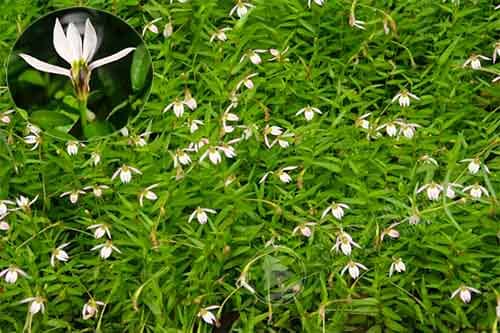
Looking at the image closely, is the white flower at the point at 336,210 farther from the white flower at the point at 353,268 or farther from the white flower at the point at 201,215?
the white flower at the point at 201,215

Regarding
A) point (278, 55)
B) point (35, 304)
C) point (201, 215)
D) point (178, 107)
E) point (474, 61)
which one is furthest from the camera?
point (278, 55)

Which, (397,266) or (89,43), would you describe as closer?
(397,266)

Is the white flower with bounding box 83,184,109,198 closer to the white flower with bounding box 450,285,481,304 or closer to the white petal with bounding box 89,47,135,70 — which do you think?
the white petal with bounding box 89,47,135,70

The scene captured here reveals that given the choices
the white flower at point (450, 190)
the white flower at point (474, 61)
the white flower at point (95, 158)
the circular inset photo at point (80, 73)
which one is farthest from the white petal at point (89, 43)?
the white flower at point (474, 61)

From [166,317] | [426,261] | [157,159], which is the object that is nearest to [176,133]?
[157,159]

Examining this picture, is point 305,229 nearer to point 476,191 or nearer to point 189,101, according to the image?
point 476,191

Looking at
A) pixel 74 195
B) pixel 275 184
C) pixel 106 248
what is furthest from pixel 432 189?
pixel 74 195

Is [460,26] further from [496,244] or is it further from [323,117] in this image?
[496,244]
